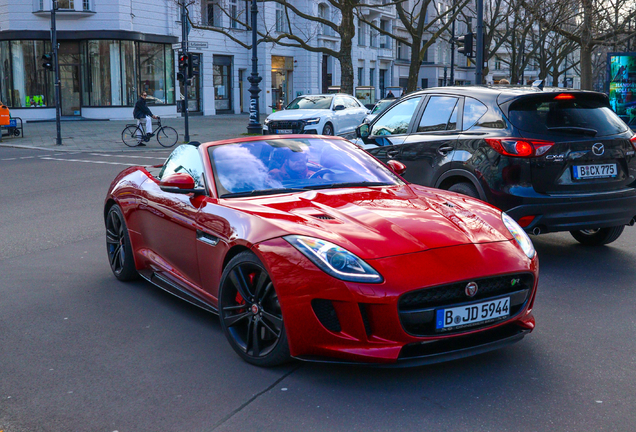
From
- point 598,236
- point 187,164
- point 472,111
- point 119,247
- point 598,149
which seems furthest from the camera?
point 598,236

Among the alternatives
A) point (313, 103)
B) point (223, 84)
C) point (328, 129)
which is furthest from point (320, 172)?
Answer: point (223, 84)

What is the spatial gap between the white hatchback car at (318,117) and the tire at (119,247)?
49.5 feet

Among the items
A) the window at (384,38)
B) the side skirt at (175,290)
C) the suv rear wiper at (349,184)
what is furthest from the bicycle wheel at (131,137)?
the window at (384,38)

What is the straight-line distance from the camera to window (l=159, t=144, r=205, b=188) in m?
5.06

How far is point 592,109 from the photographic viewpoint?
6.67 metres

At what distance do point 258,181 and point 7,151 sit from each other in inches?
753

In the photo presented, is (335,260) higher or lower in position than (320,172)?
lower

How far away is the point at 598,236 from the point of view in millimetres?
7461

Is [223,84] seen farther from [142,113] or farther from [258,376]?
[258,376]

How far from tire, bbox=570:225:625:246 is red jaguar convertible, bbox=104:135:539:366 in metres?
3.10

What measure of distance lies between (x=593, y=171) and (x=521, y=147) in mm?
705

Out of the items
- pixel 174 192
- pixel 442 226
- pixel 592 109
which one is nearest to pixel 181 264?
pixel 174 192

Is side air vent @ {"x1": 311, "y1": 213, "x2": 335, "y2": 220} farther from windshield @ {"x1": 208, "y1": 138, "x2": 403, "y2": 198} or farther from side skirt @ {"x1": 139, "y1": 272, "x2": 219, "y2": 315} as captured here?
side skirt @ {"x1": 139, "y1": 272, "x2": 219, "y2": 315}

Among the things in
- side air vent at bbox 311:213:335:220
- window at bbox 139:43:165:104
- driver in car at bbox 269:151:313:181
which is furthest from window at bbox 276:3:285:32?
side air vent at bbox 311:213:335:220
